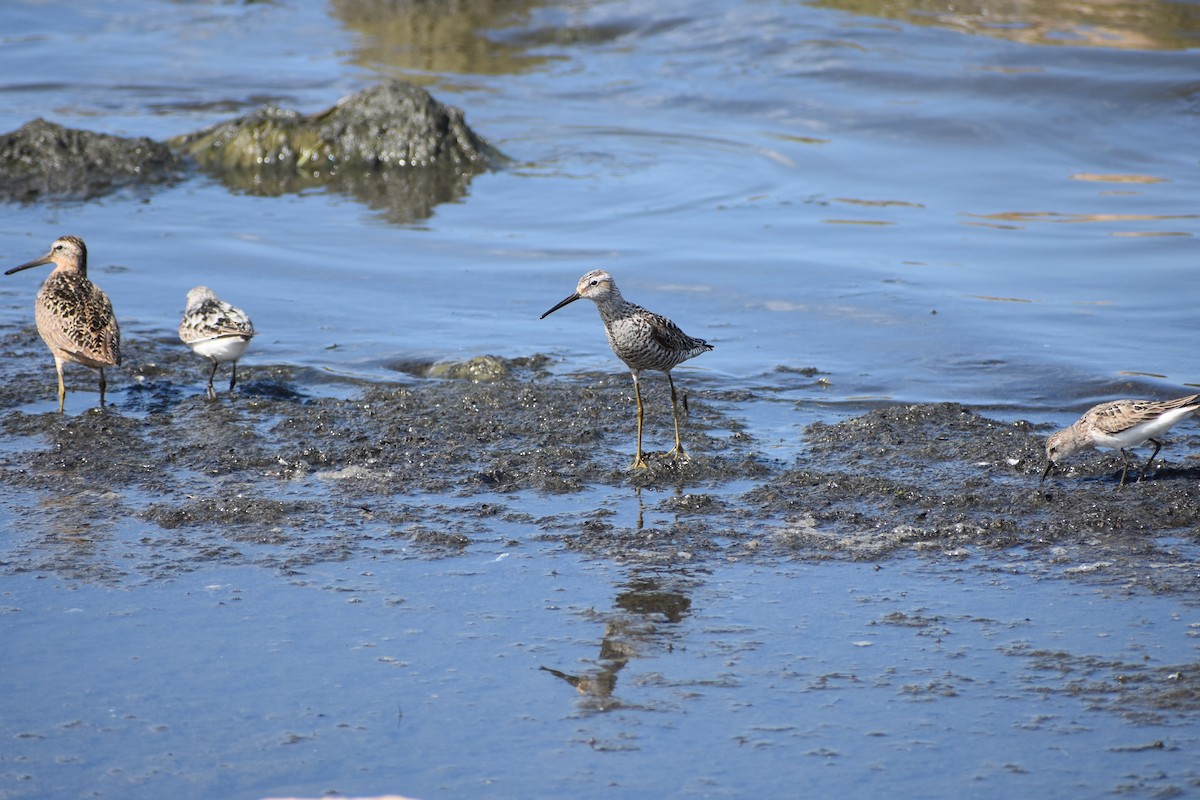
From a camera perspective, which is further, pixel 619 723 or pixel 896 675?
pixel 896 675

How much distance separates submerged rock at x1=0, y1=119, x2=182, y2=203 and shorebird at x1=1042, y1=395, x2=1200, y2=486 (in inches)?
418

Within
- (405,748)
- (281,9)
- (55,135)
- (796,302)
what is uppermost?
(281,9)

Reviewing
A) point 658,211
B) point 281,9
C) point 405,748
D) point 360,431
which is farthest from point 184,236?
point 281,9

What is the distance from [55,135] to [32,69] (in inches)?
240

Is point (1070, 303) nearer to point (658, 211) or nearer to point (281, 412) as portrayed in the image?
point (658, 211)

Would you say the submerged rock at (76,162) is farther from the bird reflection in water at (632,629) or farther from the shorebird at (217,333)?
the bird reflection in water at (632,629)

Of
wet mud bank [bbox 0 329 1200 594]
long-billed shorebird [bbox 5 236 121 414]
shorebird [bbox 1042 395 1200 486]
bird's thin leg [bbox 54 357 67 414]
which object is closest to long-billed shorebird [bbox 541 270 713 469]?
wet mud bank [bbox 0 329 1200 594]

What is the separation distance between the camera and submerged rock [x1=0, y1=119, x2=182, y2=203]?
47.3 feet

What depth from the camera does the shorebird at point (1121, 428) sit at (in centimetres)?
736

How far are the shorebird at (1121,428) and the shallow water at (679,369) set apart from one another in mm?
1074

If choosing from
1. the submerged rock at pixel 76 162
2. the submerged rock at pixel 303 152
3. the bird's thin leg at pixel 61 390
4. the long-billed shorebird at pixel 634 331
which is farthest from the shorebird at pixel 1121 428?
the submerged rock at pixel 76 162

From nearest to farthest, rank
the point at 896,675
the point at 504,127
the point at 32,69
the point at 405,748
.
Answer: the point at 405,748 → the point at 896,675 → the point at 504,127 → the point at 32,69

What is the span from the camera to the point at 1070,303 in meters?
10.7

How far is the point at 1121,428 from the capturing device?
289 inches
